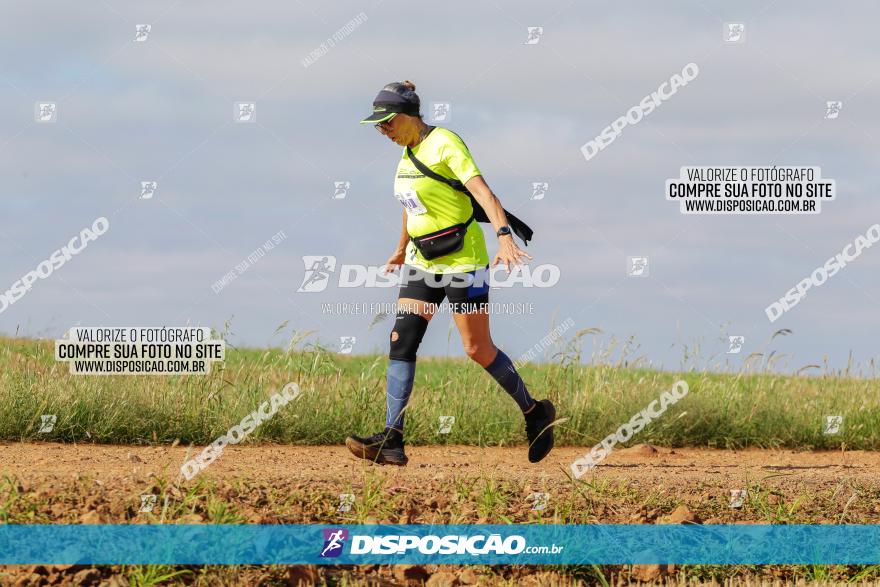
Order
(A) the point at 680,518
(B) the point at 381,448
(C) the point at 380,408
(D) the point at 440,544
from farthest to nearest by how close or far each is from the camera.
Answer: (C) the point at 380,408 → (B) the point at 381,448 → (A) the point at 680,518 → (D) the point at 440,544

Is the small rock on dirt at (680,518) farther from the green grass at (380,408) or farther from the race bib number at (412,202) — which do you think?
the green grass at (380,408)

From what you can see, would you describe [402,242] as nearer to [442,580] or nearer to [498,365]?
[498,365]

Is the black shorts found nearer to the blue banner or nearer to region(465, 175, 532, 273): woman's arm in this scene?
region(465, 175, 532, 273): woman's arm

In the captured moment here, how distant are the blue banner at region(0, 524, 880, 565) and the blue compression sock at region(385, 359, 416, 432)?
1974 millimetres

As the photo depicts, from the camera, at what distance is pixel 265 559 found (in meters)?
5.48

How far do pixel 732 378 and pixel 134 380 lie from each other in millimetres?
6574

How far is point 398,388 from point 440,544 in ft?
6.94

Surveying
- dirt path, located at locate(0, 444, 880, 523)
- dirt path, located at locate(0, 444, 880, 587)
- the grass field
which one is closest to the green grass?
the grass field

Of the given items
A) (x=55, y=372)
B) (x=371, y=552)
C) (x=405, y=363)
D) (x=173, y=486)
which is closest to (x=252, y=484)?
(x=173, y=486)

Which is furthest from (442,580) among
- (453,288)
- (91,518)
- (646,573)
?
(453,288)

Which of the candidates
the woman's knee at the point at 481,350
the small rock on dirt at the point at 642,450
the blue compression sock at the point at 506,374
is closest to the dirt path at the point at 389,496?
the blue compression sock at the point at 506,374

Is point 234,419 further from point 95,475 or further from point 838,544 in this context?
point 838,544

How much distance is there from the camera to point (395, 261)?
8648 millimetres

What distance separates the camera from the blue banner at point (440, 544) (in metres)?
5.37
